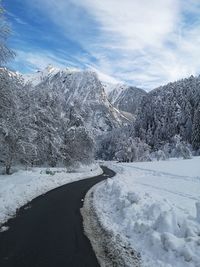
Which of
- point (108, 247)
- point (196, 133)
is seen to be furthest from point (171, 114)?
point (108, 247)

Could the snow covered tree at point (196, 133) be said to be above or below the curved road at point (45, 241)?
above

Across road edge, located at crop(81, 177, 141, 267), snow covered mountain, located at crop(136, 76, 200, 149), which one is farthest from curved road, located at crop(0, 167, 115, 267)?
snow covered mountain, located at crop(136, 76, 200, 149)

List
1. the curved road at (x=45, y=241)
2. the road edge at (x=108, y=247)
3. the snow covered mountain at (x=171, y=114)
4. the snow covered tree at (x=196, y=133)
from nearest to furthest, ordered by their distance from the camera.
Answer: the curved road at (x=45, y=241), the road edge at (x=108, y=247), the snow covered tree at (x=196, y=133), the snow covered mountain at (x=171, y=114)

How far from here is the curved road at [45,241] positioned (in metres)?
7.76

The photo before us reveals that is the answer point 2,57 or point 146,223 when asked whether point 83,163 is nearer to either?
point 2,57

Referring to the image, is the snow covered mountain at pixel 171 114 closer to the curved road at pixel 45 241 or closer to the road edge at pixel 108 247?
the curved road at pixel 45 241

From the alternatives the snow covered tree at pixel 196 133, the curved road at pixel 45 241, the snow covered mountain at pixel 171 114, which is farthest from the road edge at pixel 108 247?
the snow covered mountain at pixel 171 114

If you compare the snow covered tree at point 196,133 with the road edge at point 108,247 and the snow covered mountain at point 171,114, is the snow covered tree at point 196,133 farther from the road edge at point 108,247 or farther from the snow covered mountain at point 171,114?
the road edge at point 108,247

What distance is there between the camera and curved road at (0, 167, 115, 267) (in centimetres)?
776

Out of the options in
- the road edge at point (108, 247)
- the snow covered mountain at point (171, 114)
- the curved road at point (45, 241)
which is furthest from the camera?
the snow covered mountain at point (171, 114)

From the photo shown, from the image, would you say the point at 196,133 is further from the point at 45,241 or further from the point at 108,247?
the point at 45,241

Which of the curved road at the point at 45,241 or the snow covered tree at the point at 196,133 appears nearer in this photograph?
the curved road at the point at 45,241

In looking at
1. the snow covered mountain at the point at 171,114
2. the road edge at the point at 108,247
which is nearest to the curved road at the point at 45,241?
the road edge at the point at 108,247

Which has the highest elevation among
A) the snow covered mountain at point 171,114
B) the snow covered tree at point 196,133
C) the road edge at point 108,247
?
the snow covered mountain at point 171,114
